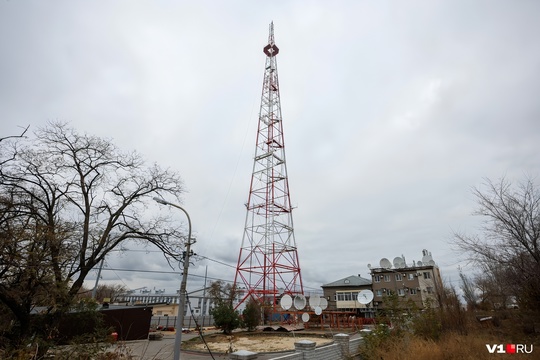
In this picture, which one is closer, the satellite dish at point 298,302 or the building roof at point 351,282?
the satellite dish at point 298,302

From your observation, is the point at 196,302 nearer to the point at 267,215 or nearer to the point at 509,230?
the point at 267,215

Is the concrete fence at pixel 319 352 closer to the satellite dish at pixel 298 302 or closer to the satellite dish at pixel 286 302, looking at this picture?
the satellite dish at pixel 286 302

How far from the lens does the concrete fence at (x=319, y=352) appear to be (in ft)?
24.0

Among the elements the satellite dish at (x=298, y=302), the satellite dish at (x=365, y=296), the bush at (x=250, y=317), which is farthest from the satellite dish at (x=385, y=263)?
the bush at (x=250, y=317)

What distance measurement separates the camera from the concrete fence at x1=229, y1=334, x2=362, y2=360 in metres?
7.32

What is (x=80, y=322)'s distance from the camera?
1302 cm

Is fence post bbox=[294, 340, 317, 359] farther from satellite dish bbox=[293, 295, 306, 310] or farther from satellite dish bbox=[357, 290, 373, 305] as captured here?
satellite dish bbox=[293, 295, 306, 310]

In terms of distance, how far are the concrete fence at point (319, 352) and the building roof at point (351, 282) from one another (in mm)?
42345

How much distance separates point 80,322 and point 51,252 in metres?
5.12

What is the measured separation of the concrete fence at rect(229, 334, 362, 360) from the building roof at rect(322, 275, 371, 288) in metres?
42.3

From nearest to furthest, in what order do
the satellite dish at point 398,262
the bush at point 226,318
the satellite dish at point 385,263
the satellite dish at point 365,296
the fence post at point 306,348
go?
the fence post at point 306,348 < the satellite dish at point 365,296 < the bush at point 226,318 < the satellite dish at point 385,263 < the satellite dish at point 398,262

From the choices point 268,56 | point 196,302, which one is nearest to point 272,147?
point 268,56

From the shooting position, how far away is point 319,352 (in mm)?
10648

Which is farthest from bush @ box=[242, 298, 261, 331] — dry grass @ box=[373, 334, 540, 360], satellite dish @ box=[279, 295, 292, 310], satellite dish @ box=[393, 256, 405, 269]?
satellite dish @ box=[393, 256, 405, 269]
